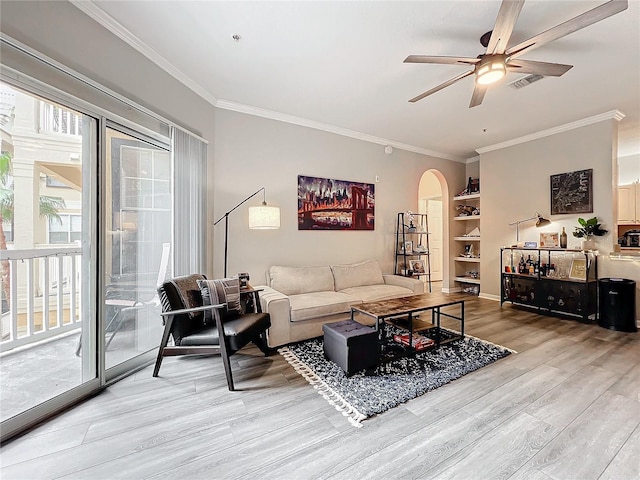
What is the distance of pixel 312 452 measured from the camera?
63.0 inches

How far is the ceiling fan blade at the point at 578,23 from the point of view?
5.18 ft

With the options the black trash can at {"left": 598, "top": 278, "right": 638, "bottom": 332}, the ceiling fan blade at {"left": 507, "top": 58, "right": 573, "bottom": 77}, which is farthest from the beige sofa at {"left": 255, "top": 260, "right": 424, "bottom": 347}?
the ceiling fan blade at {"left": 507, "top": 58, "right": 573, "bottom": 77}

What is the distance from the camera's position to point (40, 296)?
220 centimetres

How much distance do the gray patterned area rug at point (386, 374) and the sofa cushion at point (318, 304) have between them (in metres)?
0.32

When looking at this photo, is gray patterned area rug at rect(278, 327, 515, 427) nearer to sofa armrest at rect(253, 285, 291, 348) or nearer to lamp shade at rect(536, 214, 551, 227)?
sofa armrest at rect(253, 285, 291, 348)

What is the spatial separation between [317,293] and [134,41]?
3.12 metres

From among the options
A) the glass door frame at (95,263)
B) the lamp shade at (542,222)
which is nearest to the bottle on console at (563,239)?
the lamp shade at (542,222)

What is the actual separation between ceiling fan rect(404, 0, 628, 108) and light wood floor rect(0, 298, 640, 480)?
248 centimetres

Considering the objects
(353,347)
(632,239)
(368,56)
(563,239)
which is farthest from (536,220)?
(353,347)

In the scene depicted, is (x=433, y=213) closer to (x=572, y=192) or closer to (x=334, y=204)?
(x=572, y=192)

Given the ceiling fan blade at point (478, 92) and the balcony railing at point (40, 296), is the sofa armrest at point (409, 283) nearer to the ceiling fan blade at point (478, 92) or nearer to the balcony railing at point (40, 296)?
the ceiling fan blade at point (478, 92)

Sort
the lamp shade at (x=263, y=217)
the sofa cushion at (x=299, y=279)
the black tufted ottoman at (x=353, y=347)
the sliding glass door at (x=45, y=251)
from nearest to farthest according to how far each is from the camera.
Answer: the sliding glass door at (x=45, y=251) → the black tufted ottoman at (x=353, y=347) → the lamp shade at (x=263, y=217) → the sofa cushion at (x=299, y=279)

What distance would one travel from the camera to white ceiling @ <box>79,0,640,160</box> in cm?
213

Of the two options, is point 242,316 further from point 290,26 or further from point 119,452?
point 290,26
